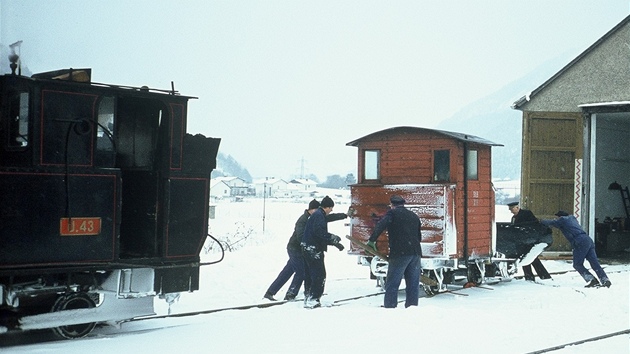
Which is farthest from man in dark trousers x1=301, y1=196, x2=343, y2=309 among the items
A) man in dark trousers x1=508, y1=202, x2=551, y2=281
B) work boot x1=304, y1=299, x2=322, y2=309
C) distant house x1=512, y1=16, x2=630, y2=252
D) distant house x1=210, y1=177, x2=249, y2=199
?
distant house x1=210, y1=177, x2=249, y2=199

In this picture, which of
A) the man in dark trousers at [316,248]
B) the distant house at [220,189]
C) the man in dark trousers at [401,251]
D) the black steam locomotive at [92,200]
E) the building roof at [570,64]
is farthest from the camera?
the distant house at [220,189]

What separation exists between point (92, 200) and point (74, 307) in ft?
4.51

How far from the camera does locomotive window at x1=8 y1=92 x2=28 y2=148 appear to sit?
27.0ft

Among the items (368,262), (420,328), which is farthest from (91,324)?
(368,262)

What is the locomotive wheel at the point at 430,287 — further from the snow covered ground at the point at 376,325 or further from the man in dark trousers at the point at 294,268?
the man in dark trousers at the point at 294,268

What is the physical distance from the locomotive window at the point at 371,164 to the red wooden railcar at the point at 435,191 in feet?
0.06

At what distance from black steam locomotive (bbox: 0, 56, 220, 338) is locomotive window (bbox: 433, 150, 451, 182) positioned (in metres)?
4.62

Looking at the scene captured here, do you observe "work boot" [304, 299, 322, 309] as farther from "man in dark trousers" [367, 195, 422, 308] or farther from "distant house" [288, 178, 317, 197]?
"distant house" [288, 178, 317, 197]

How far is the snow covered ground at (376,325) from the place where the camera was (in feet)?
27.5

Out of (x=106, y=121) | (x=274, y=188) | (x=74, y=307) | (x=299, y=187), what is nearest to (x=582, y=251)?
(x=106, y=121)

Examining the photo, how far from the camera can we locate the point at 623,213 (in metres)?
23.6

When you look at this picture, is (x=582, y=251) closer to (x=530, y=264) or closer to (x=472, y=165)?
(x=530, y=264)

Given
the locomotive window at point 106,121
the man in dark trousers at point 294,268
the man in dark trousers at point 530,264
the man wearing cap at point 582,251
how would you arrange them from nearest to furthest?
the locomotive window at point 106,121
the man in dark trousers at point 294,268
the man wearing cap at point 582,251
the man in dark trousers at point 530,264

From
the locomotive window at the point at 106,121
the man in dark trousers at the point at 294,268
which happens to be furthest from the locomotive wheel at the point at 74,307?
the man in dark trousers at the point at 294,268
